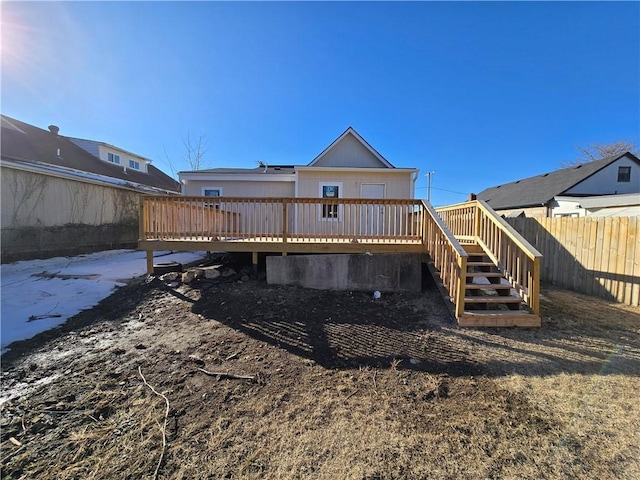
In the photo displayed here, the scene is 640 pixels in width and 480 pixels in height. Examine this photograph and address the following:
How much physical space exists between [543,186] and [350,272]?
19.0 meters

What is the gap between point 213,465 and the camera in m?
1.69

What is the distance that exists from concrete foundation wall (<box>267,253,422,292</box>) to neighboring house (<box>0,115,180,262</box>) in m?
8.09

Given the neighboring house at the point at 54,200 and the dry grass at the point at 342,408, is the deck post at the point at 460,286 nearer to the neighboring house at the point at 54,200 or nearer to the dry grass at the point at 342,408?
the dry grass at the point at 342,408

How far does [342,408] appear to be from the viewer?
7.36ft

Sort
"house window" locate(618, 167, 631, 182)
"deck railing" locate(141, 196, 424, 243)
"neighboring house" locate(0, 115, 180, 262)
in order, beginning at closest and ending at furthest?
"deck railing" locate(141, 196, 424, 243), "neighboring house" locate(0, 115, 180, 262), "house window" locate(618, 167, 631, 182)

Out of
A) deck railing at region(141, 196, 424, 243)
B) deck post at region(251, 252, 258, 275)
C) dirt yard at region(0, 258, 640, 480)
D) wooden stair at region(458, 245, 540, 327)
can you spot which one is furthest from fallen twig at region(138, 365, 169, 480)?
wooden stair at region(458, 245, 540, 327)

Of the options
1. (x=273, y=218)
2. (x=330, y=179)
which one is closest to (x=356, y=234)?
(x=273, y=218)

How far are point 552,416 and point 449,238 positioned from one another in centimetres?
267

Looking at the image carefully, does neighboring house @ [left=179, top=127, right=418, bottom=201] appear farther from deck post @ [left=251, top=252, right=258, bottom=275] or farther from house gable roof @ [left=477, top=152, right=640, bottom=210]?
house gable roof @ [left=477, top=152, right=640, bottom=210]

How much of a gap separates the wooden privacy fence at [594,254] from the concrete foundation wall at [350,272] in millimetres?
3797

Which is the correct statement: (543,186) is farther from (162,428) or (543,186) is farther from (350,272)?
(162,428)

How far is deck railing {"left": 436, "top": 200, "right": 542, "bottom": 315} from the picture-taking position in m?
3.91

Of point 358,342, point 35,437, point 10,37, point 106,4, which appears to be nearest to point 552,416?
point 358,342

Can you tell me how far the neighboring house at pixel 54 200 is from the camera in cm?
779
